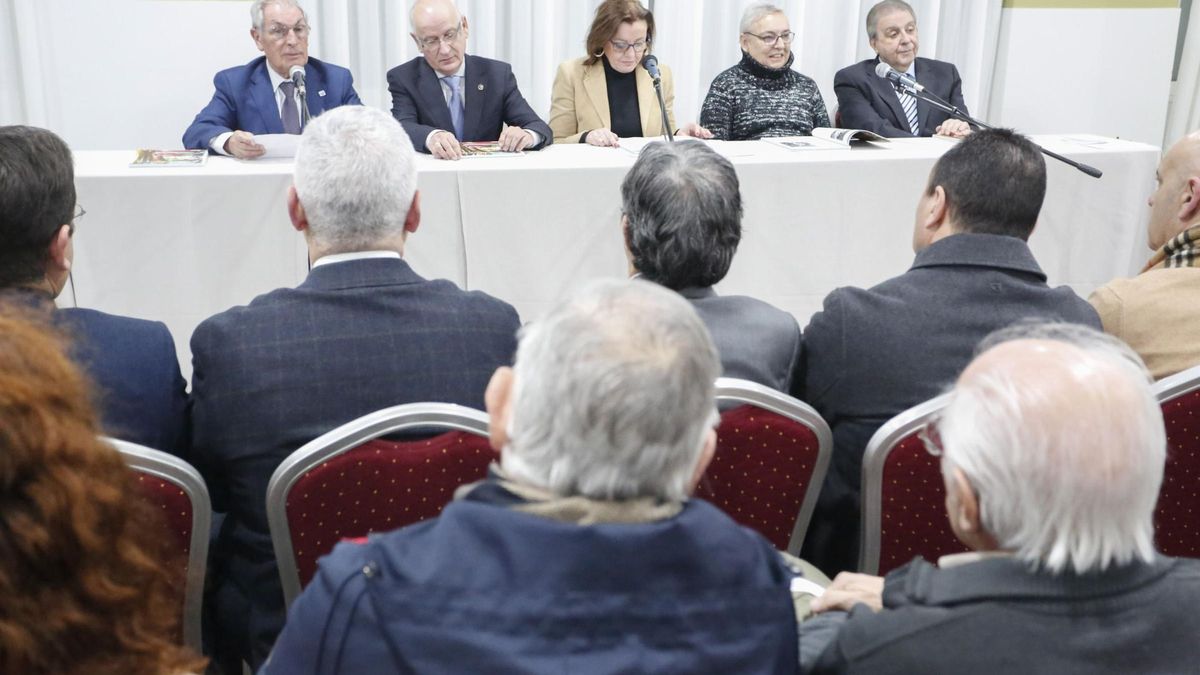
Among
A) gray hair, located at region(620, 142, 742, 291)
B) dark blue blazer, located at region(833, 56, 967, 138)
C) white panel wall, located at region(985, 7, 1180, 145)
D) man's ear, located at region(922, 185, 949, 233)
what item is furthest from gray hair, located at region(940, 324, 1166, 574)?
white panel wall, located at region(985, 7, 1180, 145)

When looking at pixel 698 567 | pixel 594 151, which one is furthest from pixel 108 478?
pixel 594 151

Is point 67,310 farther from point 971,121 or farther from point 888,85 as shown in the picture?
point 888,85

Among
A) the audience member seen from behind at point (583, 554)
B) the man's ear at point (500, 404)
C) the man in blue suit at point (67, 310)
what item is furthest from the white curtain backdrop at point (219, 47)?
the audience member seen from behind at point (583, 554)

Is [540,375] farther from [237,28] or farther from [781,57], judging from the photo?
[237,28]

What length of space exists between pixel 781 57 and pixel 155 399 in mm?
3346

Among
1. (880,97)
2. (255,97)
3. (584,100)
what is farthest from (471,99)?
(880,97)

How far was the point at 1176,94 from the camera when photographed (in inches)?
230

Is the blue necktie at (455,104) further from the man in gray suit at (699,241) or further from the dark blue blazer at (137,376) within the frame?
the dark blue blazer at (137,376)

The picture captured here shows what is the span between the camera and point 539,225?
317 cm

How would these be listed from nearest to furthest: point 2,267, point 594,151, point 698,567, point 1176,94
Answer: point 698,567 → point 2,267 → point 594,151 → point 1176,94

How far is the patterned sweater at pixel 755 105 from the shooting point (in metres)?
4.33

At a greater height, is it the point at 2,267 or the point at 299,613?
the point at 2,267

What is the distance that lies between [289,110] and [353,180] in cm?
232

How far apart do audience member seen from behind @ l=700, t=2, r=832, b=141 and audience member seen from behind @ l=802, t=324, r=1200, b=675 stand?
3.44m
